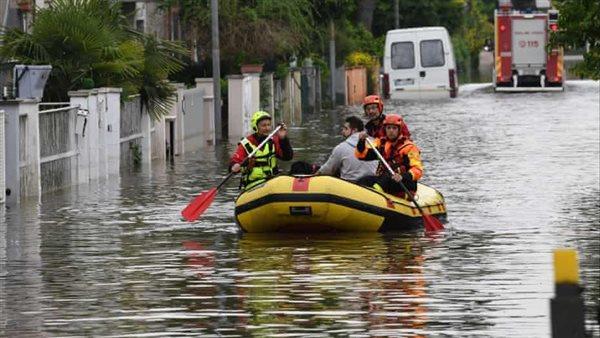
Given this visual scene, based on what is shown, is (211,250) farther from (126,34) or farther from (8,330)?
(126,34)

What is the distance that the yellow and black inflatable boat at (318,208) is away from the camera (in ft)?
68.6

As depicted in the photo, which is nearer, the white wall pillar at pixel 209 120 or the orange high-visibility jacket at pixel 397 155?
the orange high-visibility jacket at pixel 397 155

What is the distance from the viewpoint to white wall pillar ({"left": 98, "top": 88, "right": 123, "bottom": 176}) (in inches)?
1268

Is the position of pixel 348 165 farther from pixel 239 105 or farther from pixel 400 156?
pixel 239 105

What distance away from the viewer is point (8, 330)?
534 inches

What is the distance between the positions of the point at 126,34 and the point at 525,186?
8969 millimetres

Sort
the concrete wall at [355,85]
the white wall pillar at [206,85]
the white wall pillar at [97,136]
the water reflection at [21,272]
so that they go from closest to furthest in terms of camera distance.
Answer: the water reflection at [21,272] → the white wall pillar at [97,136] → the white wall pillar at [206,85] → the concrete wall at [355,85]

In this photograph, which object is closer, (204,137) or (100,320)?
(100,320)

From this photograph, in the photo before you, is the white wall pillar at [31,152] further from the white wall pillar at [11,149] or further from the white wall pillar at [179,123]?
the white wall pillar at [179,123]

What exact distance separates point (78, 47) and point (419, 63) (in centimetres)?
3374

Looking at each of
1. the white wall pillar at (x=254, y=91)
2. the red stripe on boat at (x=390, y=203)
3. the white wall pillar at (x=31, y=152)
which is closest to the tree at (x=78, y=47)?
the white wall pillar at (x=31, y=152)

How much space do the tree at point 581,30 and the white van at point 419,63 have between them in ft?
140

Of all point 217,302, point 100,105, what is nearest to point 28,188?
point 100,105

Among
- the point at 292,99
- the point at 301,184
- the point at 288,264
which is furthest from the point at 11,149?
the point at 292,99
